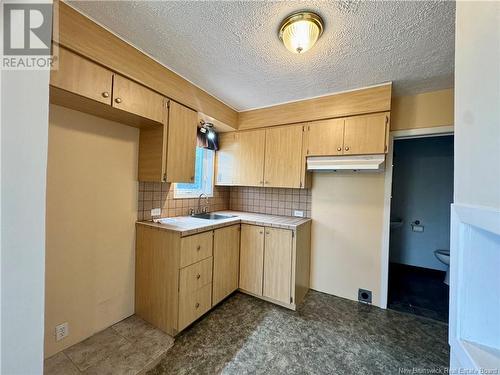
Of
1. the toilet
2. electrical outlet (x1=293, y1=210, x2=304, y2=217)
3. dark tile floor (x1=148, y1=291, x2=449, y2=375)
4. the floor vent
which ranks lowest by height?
dark tile floor (x1=148, y1=291, x2=449, y2=375)

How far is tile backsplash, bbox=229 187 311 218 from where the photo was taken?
283cm

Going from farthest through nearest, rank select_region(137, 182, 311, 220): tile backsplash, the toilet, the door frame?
the toilet, the door frame, select_region(137, 182, 311, 220): tile backsplash

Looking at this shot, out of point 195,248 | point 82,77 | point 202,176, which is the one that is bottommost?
point 195,248

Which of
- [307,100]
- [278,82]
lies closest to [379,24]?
[278,82]

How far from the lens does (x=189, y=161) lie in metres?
2.21

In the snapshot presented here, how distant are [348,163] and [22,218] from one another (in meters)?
2.42

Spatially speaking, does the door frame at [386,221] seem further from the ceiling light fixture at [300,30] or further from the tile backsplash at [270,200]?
the ceiling light fixture at [300,30]

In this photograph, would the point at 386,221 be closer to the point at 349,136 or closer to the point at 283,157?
the point at 349,136

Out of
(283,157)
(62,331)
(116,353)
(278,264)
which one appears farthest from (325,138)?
(62,331)

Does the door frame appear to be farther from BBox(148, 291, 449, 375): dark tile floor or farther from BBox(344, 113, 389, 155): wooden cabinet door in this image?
BBox(344, 113, 389, 155): wooden cabinet door

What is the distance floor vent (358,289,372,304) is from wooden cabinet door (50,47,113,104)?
10.3 ft

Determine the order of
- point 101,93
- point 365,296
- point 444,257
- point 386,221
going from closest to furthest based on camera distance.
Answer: point 101,93, point 386,221, point 365,296, point 444,257

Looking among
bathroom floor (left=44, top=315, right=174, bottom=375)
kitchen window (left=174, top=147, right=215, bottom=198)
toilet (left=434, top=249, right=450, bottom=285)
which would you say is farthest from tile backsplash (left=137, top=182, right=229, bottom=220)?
toilet (left=434, top=249, right=450, bottom=285)

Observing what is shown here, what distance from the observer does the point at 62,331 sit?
1.61m
